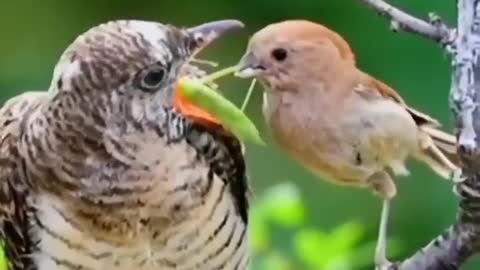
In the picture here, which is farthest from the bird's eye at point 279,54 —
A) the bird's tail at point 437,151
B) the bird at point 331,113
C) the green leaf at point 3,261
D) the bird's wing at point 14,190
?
the green leaf at point 3,261

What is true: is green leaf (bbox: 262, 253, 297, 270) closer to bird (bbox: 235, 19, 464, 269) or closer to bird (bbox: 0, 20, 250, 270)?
bird (bbox: 0, 20, 250, 270)

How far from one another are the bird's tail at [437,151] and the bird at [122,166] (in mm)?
155

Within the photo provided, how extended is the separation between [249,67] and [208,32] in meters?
0.05

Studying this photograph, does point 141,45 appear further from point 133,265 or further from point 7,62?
point 7,62

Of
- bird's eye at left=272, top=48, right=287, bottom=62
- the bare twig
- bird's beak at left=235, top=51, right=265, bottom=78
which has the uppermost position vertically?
the bare twig

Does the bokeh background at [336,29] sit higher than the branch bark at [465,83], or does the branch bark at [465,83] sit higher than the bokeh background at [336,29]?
the branch bark at [465,83]

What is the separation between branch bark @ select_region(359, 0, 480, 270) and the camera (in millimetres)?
982

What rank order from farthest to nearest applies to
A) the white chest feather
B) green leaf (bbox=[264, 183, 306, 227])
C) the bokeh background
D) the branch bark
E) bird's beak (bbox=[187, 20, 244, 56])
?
the bokeh background → green leaf (bbox=[264, 183, 306, 227]) → the white chest feather → bird's beak (bbox=[187, 20, 244, 56]) → the branch bark

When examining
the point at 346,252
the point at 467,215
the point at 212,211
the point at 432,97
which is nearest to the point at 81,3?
the point at 432,97

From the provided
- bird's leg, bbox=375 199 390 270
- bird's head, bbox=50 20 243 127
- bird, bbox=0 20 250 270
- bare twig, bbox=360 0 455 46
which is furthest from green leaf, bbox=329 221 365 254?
bare twig, bbox=360 0 455 46

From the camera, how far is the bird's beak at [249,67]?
3.46 feet

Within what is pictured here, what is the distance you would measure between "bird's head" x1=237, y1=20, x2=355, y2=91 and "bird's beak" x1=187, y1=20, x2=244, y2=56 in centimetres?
3

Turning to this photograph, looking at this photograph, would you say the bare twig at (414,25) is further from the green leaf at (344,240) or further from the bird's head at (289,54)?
the green leaf at (344,240)

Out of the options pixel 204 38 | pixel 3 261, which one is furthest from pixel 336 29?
pixel 204 38
